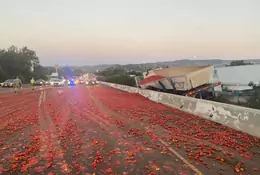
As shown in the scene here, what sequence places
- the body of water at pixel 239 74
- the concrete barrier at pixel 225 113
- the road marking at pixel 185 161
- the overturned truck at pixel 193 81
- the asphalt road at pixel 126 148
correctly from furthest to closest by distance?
the body of water at pixel 239 74 → the overturned truck at pixel 193 81 → the concrete barrier at pixel 225 113 → the asphalt road at pixel 126 148 → the road marking at pixel 185 161

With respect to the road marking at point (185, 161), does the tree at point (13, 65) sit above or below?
above

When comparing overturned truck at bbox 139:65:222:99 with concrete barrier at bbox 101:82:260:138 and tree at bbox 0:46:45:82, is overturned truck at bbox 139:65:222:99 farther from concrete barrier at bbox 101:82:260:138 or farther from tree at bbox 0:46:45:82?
tree at bbox 0:46:45:82

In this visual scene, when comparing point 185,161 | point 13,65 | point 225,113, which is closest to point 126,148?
point 185,161

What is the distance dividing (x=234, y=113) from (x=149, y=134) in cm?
324

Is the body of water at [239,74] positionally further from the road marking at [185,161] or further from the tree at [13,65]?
the tree at [13,65]

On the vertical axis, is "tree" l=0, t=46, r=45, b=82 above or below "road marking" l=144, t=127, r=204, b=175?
above

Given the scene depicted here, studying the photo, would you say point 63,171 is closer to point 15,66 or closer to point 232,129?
point 232,129

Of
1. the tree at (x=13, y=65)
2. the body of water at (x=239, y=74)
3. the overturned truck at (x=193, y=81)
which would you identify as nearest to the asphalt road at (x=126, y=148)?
the overturned truck at (x=193, y=81)

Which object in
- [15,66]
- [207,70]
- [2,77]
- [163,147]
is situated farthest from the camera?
[15,66]

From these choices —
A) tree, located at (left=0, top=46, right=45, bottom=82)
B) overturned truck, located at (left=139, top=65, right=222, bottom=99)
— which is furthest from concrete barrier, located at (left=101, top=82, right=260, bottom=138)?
tree, located at (left=0, top=46, right=45, bottom=82)

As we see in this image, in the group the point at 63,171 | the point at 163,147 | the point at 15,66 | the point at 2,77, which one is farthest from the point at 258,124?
the point at 15,66

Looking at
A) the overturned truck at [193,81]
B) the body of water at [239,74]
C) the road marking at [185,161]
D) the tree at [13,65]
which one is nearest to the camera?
the road marking at [185,161]

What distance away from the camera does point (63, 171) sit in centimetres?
447

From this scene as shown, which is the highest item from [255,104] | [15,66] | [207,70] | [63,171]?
[15,66]
